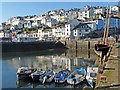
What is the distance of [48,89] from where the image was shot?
476 inches

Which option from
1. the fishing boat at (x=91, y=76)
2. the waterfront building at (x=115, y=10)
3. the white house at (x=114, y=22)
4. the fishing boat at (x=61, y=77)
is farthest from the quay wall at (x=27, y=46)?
the waterfront building at (x=115, y=10)

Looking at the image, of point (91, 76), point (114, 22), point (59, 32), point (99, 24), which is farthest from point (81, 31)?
point (91, 76)

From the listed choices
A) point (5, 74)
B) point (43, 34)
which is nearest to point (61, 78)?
point (5, 74)

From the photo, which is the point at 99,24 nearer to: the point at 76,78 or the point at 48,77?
the point at 48,77

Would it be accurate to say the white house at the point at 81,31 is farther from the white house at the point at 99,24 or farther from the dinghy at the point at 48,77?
the dinghy at the point at 48,77

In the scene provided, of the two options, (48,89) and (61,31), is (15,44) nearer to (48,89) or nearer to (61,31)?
(61,31)

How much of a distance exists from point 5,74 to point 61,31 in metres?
31.7

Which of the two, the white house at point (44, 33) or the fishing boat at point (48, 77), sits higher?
the white house at point (44, 33)

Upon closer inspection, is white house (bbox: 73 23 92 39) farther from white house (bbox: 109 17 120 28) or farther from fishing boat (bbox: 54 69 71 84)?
fishing boat (bbox: 54 69 71 84)

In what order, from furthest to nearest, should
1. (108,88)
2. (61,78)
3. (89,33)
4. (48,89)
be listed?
1. (89,33)
2. (61,78)
3. (48,89)
4. (108,88)

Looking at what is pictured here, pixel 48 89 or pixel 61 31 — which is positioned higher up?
pixel 61 31

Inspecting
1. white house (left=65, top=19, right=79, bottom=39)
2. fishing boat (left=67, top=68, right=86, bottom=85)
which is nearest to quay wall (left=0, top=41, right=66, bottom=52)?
white house (left=65, top=19, right=79, bottom=39)

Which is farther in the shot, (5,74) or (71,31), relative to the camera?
(71,31)

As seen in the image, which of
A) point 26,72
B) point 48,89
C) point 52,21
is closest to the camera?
point 48,89
